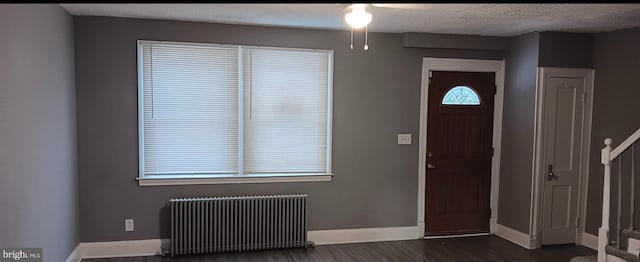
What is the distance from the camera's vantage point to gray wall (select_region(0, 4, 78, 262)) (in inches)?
101

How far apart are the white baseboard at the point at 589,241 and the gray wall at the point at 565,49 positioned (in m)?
1.81

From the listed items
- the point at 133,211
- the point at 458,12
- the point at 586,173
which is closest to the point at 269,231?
the point at 133,211

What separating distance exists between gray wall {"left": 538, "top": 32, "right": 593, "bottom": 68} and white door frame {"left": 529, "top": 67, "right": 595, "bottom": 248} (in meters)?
0.06

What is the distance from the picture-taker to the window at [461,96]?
199 inches

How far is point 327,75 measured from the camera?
4.72 metres

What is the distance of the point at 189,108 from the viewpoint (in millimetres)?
4375

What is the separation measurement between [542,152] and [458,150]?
86cm

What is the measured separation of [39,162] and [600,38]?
5.25 metres

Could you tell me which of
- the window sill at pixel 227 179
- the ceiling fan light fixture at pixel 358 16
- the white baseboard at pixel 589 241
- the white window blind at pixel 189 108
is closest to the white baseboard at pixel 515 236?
the white baseboard at pixel 589 241

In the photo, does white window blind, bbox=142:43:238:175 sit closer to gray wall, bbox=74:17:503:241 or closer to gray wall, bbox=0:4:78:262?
gray wall, bbox=74:17:503:241

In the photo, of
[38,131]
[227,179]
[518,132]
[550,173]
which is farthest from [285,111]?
[550,173]

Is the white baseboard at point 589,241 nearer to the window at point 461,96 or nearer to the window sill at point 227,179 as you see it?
the window at point 461,96

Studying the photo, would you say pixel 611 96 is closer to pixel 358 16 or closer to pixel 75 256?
pixel 358 16

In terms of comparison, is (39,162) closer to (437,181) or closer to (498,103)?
(437,181)
